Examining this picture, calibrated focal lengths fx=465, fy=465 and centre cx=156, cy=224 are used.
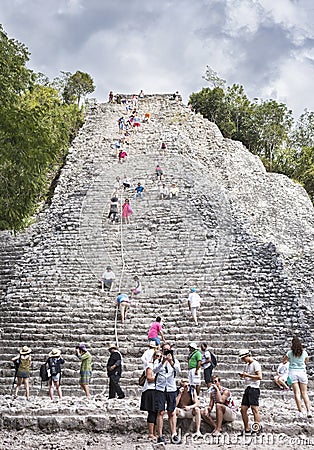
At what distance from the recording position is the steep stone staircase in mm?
9664

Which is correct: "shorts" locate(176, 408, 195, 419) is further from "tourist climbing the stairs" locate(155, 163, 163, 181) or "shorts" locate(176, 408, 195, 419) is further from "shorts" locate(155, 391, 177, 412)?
"tourist climbing the stairs" locate(155, 163, 163, 181)

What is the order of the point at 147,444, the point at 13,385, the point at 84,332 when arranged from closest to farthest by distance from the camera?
the point at 147,444
the point at 13,385
the point at 84,332

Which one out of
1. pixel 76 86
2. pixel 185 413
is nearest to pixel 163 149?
pixel 185 413

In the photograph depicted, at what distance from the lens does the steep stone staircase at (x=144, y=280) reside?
31.7 ft

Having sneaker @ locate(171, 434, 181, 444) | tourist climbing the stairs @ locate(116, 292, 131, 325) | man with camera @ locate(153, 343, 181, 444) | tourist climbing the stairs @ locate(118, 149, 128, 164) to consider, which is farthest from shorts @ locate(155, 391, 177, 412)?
tourist climbing the stairs @ locate(118, 149, 128, 164)

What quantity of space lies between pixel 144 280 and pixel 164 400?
6.37 meters

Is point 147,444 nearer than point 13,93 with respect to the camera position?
Yes

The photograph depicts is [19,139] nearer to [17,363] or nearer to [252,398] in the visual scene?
[17,363]

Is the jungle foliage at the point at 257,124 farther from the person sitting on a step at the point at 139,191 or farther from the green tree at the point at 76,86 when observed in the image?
the person sitting on a step at the point at 139,191

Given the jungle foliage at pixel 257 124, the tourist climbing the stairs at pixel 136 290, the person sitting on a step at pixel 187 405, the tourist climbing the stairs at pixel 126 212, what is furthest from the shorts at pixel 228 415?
the jungle foliage at pixel 257 124

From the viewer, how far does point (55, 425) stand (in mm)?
6020

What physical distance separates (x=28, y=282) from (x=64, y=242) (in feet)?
6.94

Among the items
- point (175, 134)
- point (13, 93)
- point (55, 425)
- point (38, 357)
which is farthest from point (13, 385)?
point (175, 134)

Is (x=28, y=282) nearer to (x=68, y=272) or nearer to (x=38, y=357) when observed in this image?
(x=68, y=272)
